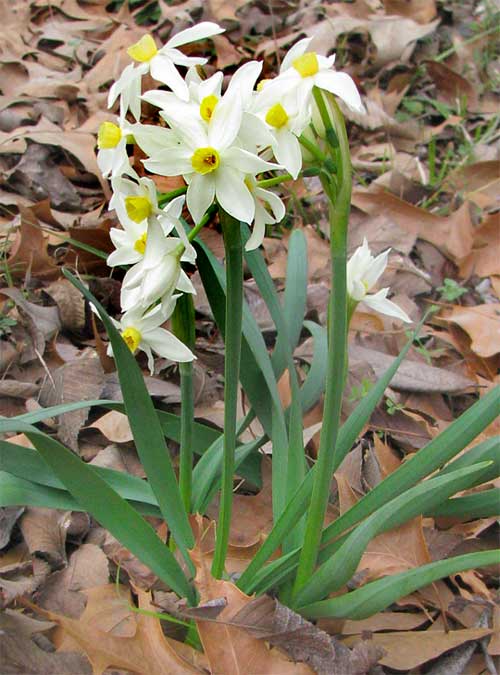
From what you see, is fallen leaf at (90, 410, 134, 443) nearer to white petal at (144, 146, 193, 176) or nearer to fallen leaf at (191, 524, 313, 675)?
fallen leaf at (191, 524, 313, 675)

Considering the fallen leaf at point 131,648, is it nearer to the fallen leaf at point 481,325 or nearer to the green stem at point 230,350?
the green stem at point 230,350

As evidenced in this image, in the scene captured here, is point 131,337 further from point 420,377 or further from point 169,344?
point 420,377

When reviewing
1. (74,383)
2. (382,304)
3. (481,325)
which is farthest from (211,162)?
(481,325)

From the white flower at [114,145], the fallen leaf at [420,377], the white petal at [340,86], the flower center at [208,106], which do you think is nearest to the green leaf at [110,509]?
the white flower at [114,145]

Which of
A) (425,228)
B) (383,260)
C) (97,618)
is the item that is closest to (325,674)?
(97,618)

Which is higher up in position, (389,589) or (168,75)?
(168,75)

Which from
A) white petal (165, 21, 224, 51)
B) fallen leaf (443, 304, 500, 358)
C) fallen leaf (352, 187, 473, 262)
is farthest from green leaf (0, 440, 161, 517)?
fallen leaf (352, 187, 473, 262)
